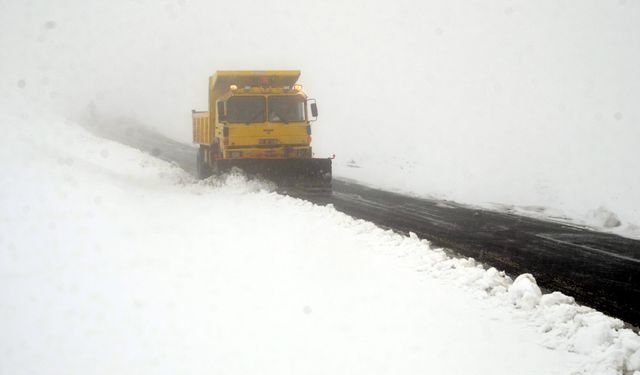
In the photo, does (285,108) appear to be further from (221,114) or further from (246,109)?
(221,114)

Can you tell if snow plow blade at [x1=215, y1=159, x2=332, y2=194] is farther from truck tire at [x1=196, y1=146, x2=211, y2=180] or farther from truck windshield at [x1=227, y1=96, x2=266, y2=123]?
truck tire at [x1=196, y1=146, x2=211, y2=180]

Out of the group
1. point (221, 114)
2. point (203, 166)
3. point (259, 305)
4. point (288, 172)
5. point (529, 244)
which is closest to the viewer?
point (259, 305)

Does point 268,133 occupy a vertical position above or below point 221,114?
below

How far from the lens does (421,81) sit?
41.6 m

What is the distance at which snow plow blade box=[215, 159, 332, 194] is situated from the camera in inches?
497

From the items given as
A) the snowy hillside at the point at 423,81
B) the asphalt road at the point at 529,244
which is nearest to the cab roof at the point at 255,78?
the asphalt road at the point at 529,244

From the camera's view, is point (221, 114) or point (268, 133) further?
point (268, 133)

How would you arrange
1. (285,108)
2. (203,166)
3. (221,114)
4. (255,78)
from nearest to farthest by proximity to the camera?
(221,114) → (285,108) → (255,78) → (203,166)

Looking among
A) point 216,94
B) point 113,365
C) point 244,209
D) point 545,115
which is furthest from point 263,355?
point 545,115

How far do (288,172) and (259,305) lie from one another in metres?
7.87

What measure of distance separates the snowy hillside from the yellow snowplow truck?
450 cm

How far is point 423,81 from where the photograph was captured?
41.4 metres

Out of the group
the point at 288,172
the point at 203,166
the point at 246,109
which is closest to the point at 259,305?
the point at 288,172

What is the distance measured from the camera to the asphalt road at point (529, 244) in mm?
5539
